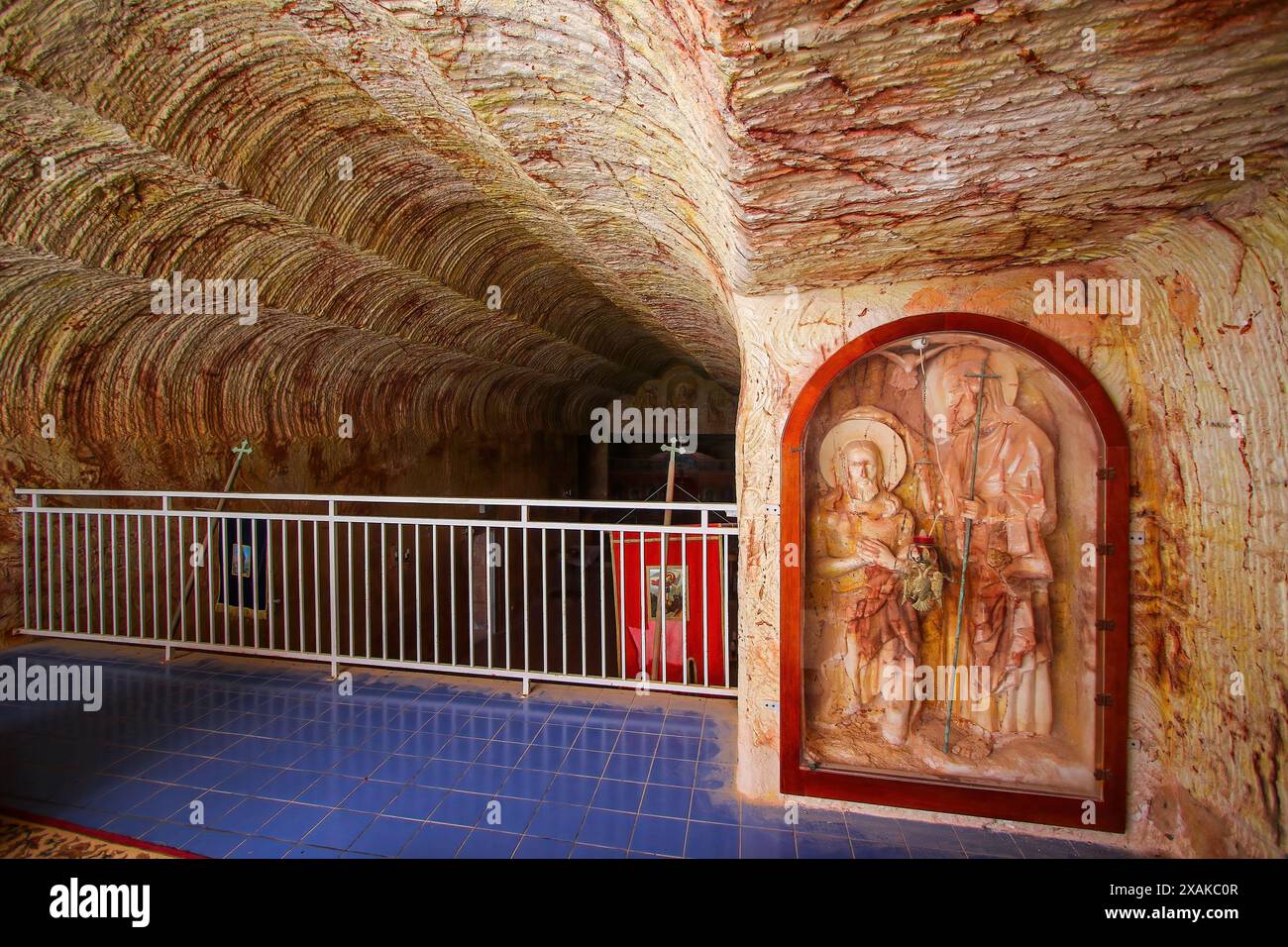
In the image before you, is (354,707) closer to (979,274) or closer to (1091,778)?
(1091,778)

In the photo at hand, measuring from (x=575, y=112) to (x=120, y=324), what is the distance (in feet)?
16.8

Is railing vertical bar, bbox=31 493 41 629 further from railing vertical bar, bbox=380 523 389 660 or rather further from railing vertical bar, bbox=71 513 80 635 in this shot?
railing vertical bar, bbox=380 523 389 660

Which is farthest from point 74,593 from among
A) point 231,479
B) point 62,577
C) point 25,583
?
point 231,479

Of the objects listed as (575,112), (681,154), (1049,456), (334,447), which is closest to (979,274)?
(1049,456)

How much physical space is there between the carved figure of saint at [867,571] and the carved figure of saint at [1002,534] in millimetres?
279

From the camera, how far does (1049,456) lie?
9.95 ft

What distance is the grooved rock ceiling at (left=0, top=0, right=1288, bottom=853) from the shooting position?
1.57 m

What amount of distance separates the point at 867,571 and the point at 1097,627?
3.63 ft

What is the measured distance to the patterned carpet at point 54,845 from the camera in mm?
2750

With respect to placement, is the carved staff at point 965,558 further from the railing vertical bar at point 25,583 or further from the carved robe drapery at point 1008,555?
the railing vertical bar at point 25,583

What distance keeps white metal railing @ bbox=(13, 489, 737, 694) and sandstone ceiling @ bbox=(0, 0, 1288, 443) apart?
116 cm

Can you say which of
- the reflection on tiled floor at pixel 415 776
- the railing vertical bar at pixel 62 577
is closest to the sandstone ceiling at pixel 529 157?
the railing vertical bar at pixel 62 577

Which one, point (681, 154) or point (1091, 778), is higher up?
point (681, 154)
